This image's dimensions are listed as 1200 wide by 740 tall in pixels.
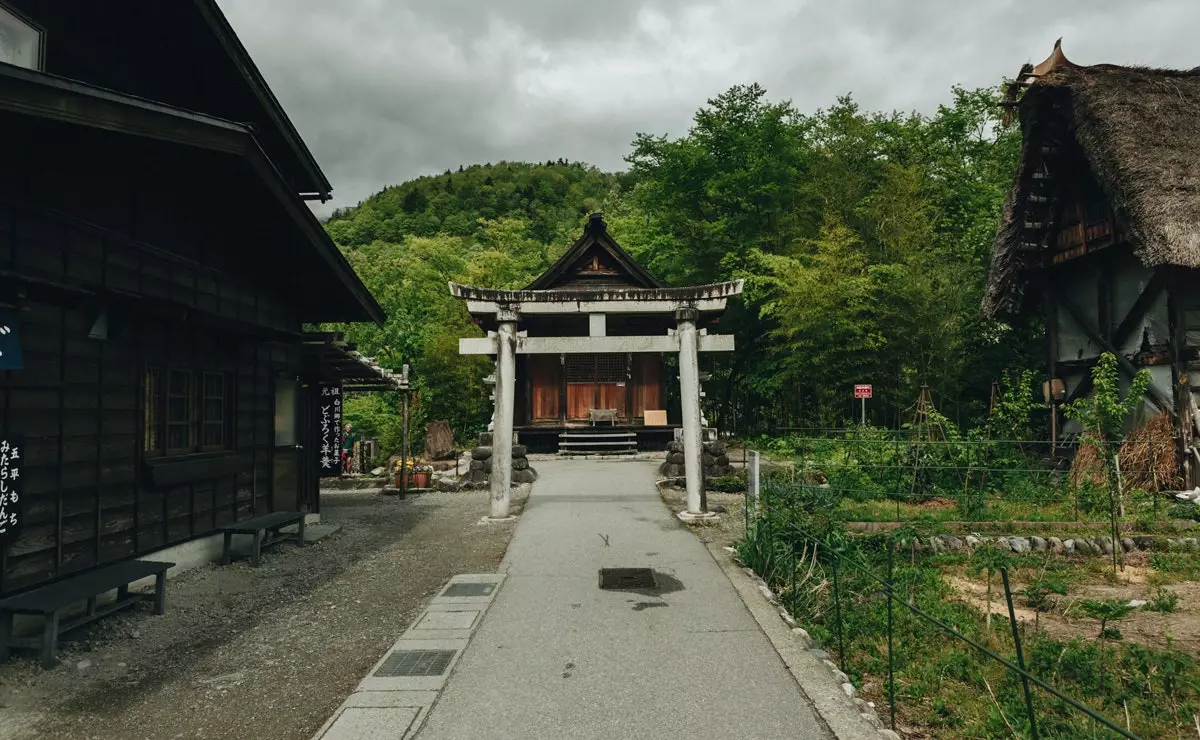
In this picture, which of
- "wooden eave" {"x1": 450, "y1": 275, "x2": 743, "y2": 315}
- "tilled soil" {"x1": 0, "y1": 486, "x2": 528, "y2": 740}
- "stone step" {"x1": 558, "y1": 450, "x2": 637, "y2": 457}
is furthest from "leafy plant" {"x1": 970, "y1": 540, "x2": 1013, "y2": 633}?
"stone step" {"x1": 558, "y1": 450, "x2": 637, "y2": 457}

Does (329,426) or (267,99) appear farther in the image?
(329,426)

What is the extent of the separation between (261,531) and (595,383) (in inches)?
548

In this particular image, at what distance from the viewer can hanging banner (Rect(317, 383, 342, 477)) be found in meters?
12.3

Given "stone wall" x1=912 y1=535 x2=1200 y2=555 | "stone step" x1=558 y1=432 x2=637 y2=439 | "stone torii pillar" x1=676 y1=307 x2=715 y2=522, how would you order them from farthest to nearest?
"stone step" x1=558 y1=432 x2=637 y2=439
"stone torii pillar" x1=676 y1=307 x2=715 y2=522
"stone wall" x1=912 y1=535 x2=1200 y2=555

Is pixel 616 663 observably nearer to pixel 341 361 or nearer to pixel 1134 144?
pixel 341 361

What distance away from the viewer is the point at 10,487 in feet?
17.0

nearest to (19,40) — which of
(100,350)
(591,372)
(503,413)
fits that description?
(100,350)

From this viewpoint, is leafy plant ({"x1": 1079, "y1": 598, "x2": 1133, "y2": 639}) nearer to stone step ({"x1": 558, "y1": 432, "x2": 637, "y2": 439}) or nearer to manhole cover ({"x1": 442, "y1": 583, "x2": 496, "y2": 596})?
manhole cover ({"x1": 442, "y1": 583, "x2": 496, "y2": 596})

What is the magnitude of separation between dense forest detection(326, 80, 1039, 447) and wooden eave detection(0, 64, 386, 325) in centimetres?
1682

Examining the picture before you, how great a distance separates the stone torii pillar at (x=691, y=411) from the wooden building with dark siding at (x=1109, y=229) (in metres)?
8.01

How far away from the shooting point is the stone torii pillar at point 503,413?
11.4 metres

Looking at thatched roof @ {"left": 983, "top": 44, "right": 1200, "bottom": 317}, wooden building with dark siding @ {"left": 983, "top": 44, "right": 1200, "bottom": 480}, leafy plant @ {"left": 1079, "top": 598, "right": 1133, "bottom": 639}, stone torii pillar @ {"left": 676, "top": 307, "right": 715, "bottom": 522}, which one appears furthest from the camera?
wooden building with dark siding @ {"left": 983, "top": 44, "right": 1200, "bottom": 480}

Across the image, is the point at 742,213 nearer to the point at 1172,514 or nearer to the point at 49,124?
the point at 1172,514

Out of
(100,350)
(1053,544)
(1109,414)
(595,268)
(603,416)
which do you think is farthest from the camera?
(595,268)
